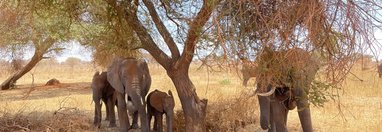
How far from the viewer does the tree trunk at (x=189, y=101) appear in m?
8.40

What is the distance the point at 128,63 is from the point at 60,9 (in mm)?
1683

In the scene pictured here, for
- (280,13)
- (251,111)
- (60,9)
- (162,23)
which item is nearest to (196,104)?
(162,23)

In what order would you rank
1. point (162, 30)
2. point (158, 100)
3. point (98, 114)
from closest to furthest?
point (162, 30)
point (158, 100)
point (98, 114)

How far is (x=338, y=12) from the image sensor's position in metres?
4.08

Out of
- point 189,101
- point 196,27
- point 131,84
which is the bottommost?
point 189,101

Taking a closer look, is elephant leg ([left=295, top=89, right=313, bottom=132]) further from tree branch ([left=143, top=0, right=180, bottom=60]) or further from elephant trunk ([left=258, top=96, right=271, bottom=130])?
tree branch ([left=143, top=0, right=180, bottom=60])

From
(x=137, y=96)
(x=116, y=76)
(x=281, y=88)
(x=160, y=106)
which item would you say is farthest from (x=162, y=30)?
(x=281, y=88)

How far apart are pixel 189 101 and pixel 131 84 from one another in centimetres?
118

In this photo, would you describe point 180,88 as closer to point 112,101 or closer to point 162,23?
point 162,23

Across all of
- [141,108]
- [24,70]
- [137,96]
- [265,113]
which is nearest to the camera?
[141,108]

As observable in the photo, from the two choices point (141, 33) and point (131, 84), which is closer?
point (141, 33)

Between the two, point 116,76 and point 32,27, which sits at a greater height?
point 32,27

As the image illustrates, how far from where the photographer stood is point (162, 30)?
329 inches

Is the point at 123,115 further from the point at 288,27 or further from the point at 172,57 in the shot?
the point at 288,27
